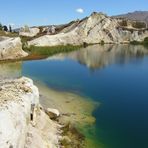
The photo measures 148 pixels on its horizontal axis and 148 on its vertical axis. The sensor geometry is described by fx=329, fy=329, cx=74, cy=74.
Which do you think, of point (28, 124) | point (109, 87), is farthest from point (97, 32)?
point (28, 124)

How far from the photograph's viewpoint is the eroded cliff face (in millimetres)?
124338

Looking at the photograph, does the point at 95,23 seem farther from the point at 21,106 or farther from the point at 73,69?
the point at 21,106

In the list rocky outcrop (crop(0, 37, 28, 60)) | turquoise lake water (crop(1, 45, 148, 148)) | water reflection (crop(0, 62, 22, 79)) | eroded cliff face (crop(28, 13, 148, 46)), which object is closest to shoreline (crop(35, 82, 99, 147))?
turquoise lake water (crop(1, 45, 148, 148))

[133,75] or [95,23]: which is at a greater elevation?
[95,23]

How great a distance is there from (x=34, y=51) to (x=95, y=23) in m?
56.6

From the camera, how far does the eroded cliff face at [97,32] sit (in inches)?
4895

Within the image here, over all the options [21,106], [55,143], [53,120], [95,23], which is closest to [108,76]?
[53,120]

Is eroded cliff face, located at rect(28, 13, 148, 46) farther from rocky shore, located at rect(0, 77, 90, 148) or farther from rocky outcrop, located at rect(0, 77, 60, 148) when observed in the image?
rocky outcrop, located at rect(0, 77, 60, 148)

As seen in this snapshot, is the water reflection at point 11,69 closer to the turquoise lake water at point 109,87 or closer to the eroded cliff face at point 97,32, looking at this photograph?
the turquoise lake water at point 109,87

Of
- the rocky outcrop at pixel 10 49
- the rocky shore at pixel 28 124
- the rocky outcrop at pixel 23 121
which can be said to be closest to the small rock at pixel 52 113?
the rocky shore at pixel 28 124

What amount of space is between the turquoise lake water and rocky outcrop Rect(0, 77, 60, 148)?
15.1 feet

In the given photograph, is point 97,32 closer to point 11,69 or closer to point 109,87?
point 11,69

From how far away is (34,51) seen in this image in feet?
305

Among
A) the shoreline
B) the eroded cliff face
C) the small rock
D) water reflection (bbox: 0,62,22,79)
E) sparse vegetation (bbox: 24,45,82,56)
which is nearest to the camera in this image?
the shoreline
